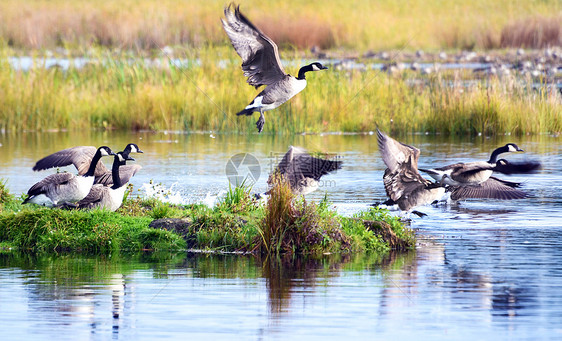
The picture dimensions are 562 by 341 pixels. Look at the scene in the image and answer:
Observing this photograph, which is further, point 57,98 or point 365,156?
point 57,98

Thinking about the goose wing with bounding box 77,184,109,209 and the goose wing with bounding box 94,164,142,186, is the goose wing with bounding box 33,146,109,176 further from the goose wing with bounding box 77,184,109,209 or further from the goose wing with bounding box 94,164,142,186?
the goose wing with bounding box 77,184,109,209

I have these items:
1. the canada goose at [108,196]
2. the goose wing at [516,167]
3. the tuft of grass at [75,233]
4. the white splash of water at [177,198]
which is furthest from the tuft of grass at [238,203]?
the goose wing at [516,167]

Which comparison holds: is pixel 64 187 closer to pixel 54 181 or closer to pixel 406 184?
pixel 54 181

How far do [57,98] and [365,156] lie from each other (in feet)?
33.3

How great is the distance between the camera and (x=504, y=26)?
5431 centimetres

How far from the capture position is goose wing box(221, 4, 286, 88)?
16.7 m

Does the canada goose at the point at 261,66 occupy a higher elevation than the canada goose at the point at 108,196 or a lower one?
higher

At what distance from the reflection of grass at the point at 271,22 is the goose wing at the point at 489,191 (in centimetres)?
3016

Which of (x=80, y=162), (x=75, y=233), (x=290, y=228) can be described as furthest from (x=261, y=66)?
(x=75, y=233)

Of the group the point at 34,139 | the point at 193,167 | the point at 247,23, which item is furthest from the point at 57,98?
the point at 247,23

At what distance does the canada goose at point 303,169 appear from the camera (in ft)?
51.0

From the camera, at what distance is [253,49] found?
17500mm

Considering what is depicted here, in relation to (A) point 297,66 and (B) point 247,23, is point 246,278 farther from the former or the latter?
(A) point 297,66

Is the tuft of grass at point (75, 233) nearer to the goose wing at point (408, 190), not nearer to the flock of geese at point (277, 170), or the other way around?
the flock of geese at point (277, 170)
